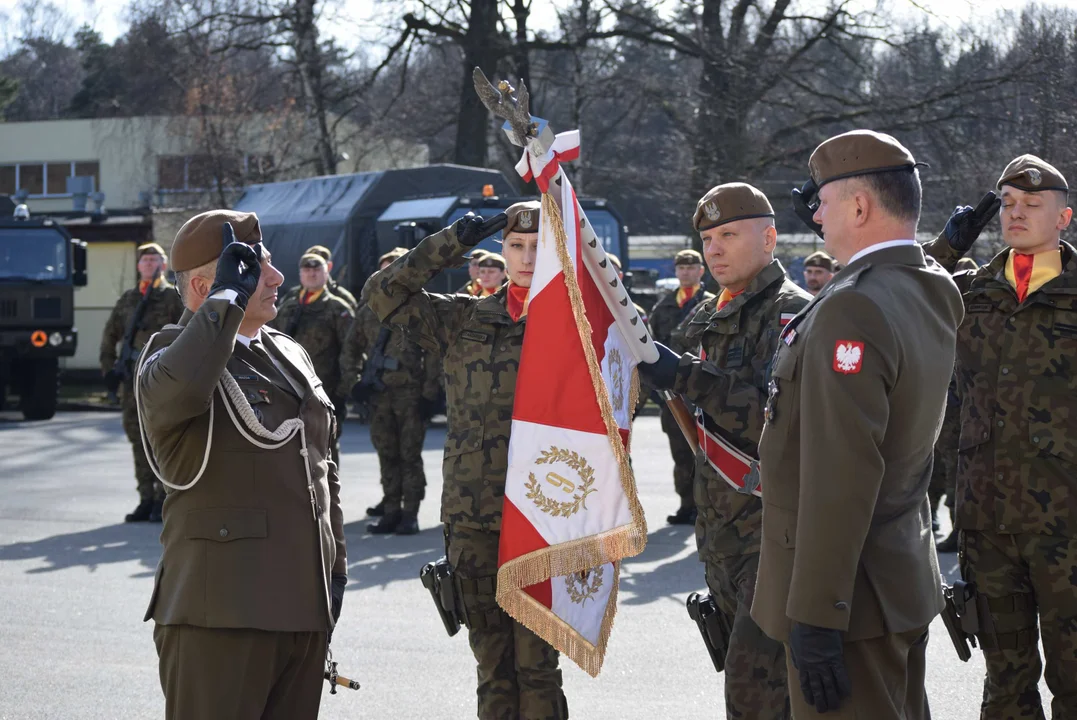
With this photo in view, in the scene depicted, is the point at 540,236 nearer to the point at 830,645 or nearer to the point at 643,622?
the point at 830,645

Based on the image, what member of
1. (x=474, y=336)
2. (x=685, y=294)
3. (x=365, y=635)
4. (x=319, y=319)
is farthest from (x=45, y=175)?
(x=474, y=336)

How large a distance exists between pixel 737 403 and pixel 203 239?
171cm

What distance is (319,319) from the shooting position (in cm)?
1091

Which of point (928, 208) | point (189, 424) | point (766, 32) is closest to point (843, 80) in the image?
point (766, 32)

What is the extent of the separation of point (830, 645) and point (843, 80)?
2301 cm

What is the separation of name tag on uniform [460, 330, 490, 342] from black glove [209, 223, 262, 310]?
1292 mm

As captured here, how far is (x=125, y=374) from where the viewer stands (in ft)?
34.6

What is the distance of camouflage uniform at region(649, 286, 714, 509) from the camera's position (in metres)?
10.1

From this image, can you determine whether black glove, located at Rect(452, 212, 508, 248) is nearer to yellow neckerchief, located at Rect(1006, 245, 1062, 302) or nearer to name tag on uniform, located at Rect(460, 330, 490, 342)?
name tag on uniform, located at Rect(460, 330, 490, 342)

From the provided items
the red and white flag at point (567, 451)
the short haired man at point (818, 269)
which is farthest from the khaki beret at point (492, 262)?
the red and white flag at point (567, 451)

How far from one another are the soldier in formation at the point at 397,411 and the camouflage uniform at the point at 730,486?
566cm

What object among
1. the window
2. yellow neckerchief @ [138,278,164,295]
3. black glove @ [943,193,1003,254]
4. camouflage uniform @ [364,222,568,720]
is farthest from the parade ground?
the window

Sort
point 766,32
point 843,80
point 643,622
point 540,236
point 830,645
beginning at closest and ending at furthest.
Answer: point 830,645
point 540,236
point 643,622
point 766,32
point 843,80

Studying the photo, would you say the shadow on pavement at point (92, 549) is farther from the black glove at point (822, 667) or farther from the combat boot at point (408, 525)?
the black glove at point (822, 667)
